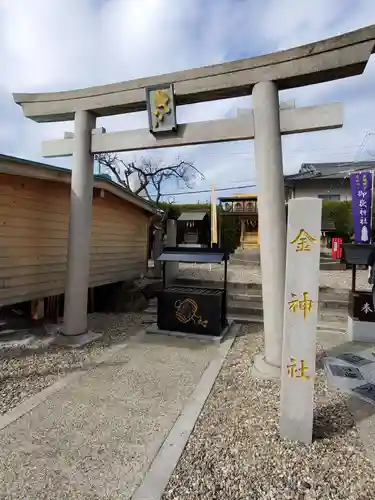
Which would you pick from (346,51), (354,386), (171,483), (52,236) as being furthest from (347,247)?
(52,236)

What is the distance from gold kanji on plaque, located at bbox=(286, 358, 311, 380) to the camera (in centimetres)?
272

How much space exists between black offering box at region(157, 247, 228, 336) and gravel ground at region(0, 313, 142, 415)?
3.01 feet

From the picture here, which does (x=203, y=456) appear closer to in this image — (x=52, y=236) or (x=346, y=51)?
(x=346, y=51)

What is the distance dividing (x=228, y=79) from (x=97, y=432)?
4.84 m

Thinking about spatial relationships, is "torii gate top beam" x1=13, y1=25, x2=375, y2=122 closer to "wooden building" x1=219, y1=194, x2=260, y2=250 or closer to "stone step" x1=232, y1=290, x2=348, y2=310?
"stone step" x1=232, y1=290, x2=348, y2=310

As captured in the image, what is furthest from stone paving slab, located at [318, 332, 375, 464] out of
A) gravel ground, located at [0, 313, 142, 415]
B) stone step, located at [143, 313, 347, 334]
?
gravel ground, located at [0, 313, 142, 415]

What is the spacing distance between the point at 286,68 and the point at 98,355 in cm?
518

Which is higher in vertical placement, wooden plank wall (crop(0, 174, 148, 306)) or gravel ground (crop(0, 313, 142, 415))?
wooden plank wall (crop(0, 174, 148, 306))

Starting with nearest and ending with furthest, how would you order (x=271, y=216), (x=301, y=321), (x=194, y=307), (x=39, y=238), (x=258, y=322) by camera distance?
(x=301, y=321) → (x=271, y=216) → (x=194, y=307) → (x=39, y=238) → (x=258, y=322)

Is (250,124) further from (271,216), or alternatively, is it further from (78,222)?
(78,222)

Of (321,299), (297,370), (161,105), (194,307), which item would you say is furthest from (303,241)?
(321,299)

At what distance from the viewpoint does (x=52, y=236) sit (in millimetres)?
6500

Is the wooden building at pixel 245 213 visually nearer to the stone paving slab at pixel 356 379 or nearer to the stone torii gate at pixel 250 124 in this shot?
the stone paving slab at pixel 356 379

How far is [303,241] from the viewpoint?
2.77 metres
